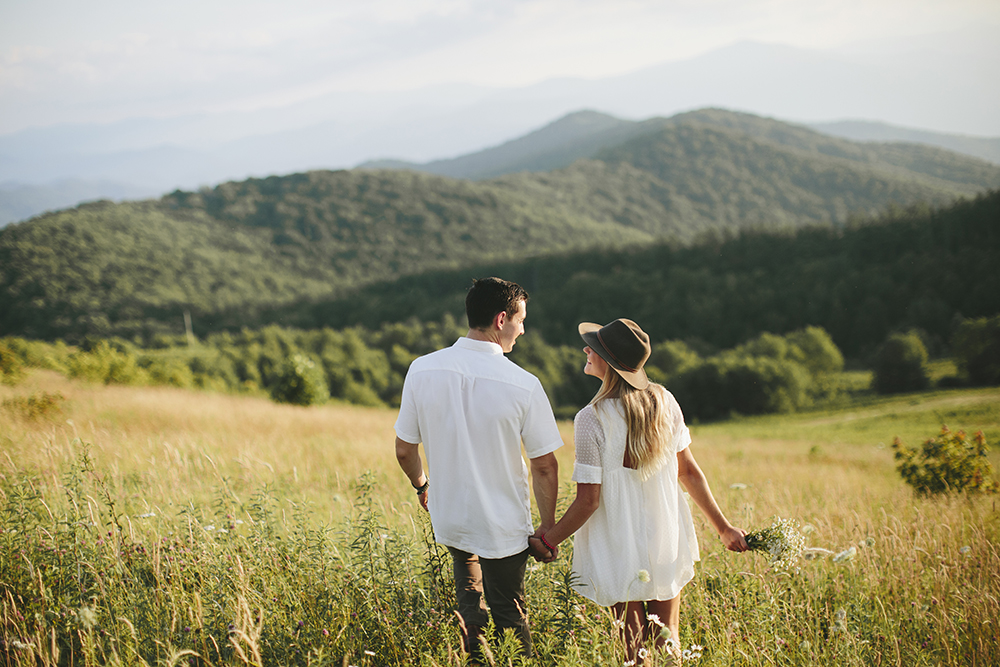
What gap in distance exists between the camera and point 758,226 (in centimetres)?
8950

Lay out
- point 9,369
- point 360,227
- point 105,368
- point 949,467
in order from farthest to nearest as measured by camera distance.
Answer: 1. point 360,227
2. point 105,368
3. point 9,369
4. point 949,467

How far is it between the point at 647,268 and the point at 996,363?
52.7 metres

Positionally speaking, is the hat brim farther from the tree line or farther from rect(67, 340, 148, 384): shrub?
the tree line

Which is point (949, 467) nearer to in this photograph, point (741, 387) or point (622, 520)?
point (622, 520)

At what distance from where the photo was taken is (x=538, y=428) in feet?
7.55

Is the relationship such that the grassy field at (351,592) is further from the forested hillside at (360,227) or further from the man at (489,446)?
the forested hillside at (360,227)

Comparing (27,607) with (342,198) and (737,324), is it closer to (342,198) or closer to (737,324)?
(737,324)

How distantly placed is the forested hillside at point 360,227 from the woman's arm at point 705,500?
7447 centimetres

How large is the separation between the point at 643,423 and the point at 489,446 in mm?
670

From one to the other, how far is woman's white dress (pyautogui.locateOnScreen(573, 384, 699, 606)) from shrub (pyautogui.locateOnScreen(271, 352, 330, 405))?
1930 cm

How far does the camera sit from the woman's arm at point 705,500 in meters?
2.54

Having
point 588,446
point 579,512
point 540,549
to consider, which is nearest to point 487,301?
point 588,446

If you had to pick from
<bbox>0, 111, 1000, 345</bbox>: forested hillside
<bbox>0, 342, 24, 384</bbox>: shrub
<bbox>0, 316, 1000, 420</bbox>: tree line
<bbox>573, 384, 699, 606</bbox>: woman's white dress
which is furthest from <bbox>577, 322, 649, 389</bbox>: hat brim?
<bbox>0, 111, 1000, 345</bbox>: forested hillside

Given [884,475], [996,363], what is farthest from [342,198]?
[884,475]
